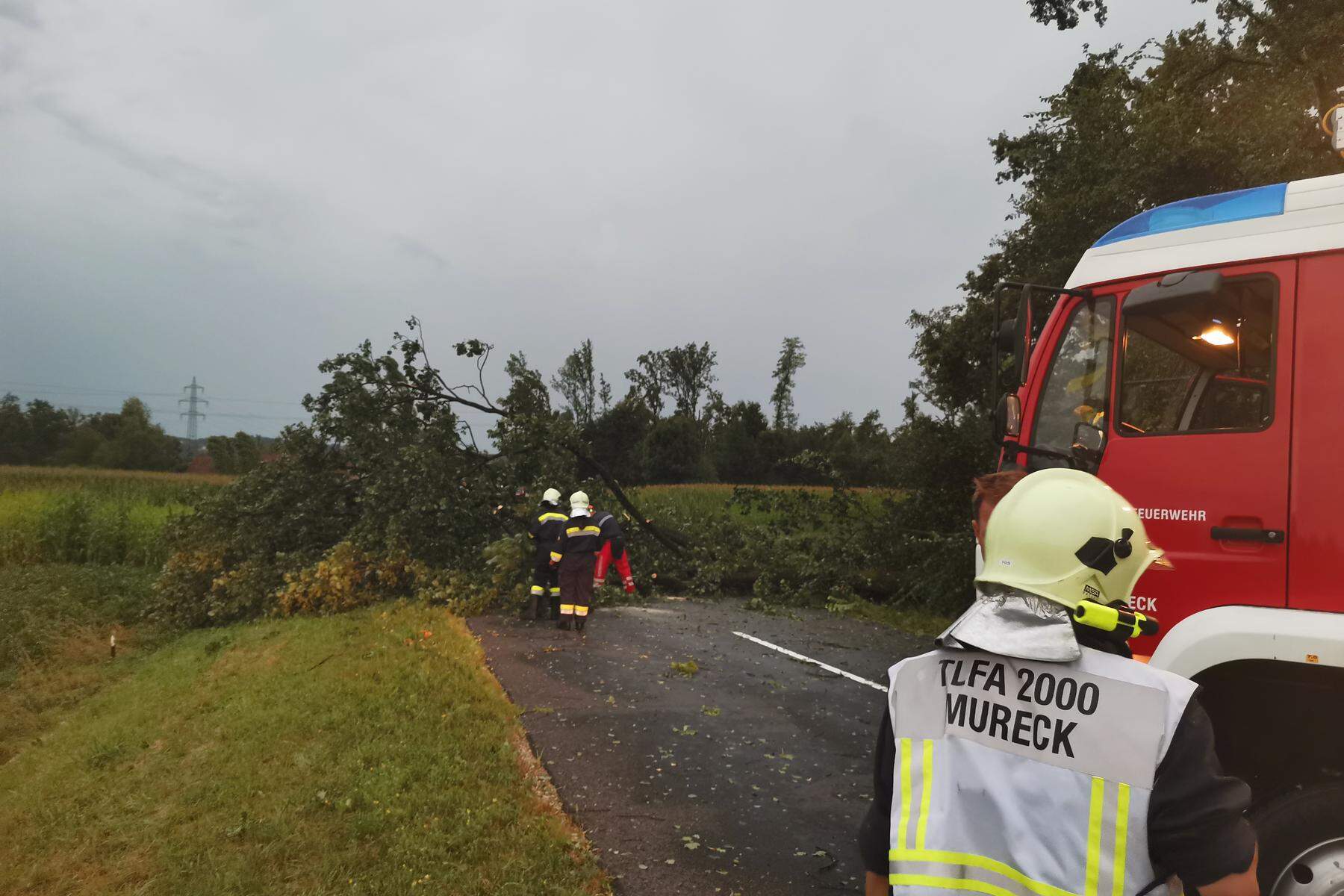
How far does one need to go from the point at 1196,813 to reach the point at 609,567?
38.1ft

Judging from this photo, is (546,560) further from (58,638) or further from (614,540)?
(58,638)

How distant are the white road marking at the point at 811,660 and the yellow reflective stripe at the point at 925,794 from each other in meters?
5.71

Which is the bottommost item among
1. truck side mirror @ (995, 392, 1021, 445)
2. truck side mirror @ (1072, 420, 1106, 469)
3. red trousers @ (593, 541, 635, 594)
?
red trousers @ (593, 541, 635, 594)

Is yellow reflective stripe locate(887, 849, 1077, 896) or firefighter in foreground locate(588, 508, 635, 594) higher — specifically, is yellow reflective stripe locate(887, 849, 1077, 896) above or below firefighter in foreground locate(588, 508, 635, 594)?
above

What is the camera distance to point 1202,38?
12.2 meters

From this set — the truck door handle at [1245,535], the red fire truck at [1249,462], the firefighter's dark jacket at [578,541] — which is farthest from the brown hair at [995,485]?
the firefighter's dark jacket at [578,541]

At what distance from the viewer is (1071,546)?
65.2 inches

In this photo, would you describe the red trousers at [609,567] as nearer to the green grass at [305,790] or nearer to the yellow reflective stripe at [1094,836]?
the green grass at [305,790]

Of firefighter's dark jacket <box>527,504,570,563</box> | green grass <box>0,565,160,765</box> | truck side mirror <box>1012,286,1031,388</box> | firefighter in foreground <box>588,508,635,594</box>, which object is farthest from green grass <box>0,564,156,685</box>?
truck side mirror <box>1012,286,1031,388</box>

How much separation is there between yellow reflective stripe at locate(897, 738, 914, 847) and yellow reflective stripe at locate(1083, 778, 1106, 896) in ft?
1.11

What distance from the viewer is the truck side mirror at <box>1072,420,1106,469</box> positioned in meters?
3.71

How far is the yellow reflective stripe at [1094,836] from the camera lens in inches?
59.3

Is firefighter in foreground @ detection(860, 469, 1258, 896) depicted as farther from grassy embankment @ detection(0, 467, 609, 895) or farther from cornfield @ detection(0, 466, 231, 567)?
cornfield @ detection(0, 466, 231, 567)

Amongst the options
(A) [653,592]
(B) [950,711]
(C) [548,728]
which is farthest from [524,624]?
(B) [950,711]
